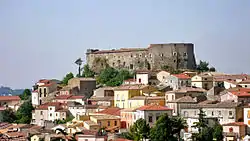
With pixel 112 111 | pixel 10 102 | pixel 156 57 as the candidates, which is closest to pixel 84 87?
pixel 156 57

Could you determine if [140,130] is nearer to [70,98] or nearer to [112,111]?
[112,111]

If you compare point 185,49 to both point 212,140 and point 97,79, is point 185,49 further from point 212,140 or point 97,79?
point 212,140

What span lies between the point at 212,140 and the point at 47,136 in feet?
36.7

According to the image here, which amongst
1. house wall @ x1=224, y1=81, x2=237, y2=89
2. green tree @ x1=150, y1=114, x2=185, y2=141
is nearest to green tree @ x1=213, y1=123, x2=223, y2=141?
green tree @ x1=150, y1=114, x2=185, y2=141

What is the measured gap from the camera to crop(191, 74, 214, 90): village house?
51812 mm

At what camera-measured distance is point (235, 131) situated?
3878 centimetres

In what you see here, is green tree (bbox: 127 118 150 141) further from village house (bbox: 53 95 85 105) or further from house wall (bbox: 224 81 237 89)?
village house (bbox: 53 95 85 105)

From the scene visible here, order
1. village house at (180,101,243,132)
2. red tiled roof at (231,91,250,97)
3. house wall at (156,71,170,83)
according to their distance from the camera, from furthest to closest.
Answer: house wall at (156,71,170,83)
red tiled roof at (231,91,250,97)
village house at (180,101,243,132)

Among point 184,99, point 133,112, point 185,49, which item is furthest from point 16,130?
point 185,49

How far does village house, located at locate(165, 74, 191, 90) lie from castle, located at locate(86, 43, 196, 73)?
11.0 m

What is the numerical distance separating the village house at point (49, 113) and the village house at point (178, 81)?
8932 millimetres

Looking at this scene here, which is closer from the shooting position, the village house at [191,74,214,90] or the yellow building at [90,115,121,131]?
the yellow building at [90,115,121,131]

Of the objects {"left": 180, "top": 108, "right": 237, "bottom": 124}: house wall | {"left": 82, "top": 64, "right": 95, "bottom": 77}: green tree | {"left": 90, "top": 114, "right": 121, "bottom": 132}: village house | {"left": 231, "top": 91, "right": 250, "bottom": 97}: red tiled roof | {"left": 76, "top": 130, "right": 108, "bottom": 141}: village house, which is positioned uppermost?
{"left": 82, "top": 64, "right": 95, "bottom": 77}: green tree

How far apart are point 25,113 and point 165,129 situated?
21934mm
